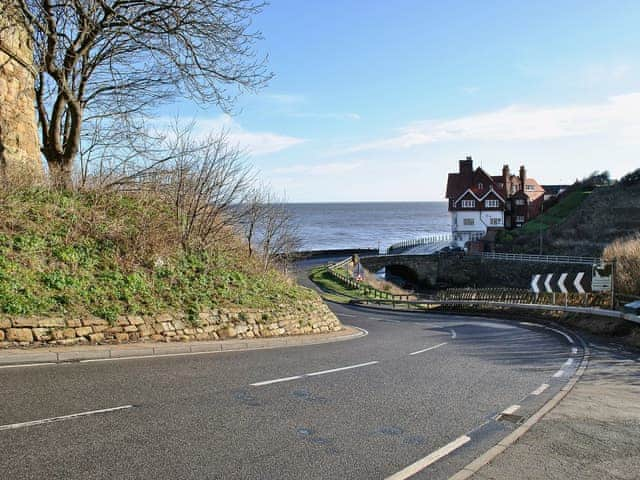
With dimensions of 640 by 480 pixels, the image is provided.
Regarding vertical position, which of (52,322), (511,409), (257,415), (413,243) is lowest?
(511,409)

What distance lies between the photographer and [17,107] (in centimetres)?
1424

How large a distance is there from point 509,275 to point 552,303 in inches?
1544

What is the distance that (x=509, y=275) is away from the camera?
5956 cm

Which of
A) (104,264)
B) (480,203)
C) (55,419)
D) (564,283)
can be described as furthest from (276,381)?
(480,203)

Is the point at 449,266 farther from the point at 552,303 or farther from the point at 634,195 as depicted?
the point at 552,303

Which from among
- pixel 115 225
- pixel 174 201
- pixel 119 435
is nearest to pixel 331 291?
pixel 174 201

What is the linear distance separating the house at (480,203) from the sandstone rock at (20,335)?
231ft

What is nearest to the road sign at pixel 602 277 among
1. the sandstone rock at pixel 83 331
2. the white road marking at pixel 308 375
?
the white road marking at pixel 308 375

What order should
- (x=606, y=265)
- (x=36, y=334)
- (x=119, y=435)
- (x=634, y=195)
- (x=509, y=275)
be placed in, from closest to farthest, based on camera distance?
(x=119, y=435) < (x=36, y=334) < (x=606, y=265) < (x=509, y=275) < (x=634, y=195)

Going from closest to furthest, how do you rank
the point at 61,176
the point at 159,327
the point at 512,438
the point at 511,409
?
1. the point at 512,438
2. the point at 511,409
3. the point at 159,327
4. the point at 61,176

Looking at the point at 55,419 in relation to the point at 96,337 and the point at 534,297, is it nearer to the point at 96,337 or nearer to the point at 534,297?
the point at 96,337

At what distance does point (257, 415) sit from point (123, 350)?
4176 millimetres

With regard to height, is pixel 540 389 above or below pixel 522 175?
below

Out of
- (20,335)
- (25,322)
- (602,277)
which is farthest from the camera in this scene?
(602,277)
